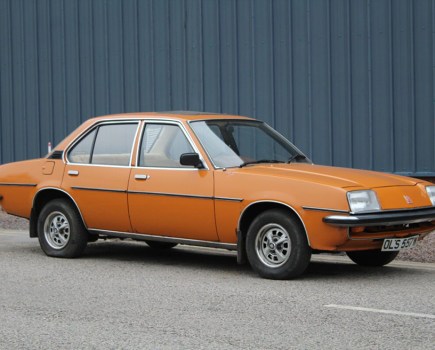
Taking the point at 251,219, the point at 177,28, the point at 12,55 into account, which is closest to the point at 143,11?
the point at 177,28

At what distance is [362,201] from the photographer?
8695 millimetres

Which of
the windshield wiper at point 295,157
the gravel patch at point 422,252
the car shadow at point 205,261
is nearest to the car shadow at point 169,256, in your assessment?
the car shadow at point 205,261

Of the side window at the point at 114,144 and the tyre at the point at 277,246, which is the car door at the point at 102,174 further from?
the tyre at the point at 277,246

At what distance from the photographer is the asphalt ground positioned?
642 centimetres

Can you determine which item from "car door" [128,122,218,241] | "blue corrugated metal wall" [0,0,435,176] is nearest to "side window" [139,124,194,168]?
"car door" [128,122,218,241]

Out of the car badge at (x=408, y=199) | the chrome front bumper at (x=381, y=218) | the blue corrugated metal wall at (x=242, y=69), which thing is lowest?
the chrome front bumper at (x=381, y=218)

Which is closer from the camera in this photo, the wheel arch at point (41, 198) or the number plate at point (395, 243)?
the number plate at point (395, 243)

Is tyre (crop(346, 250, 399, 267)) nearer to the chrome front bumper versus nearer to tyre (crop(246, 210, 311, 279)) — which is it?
the chrome front bumper

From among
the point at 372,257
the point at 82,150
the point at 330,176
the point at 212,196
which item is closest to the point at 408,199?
the point at 330,176

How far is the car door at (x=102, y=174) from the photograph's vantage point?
10.2 metres

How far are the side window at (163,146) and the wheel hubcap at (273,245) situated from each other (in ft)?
4.09

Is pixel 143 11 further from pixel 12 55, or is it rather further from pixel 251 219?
pixel 251 219

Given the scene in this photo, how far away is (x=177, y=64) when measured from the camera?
17.8 meters

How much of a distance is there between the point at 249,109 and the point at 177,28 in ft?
7.35
